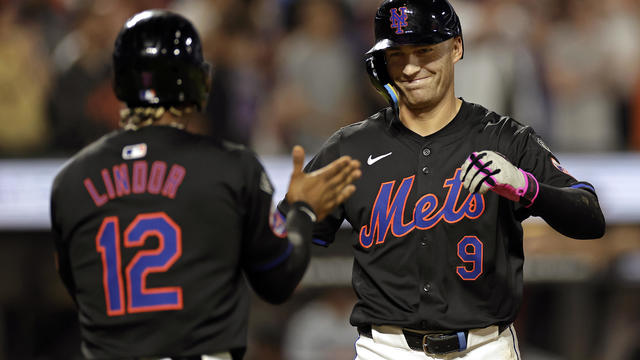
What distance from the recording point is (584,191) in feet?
10.9

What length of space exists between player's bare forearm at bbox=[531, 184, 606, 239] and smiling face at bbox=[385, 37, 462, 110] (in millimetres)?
558

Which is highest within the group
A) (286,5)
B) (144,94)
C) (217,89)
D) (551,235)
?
(144,94)

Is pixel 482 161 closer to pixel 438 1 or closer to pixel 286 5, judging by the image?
pixel 438 1

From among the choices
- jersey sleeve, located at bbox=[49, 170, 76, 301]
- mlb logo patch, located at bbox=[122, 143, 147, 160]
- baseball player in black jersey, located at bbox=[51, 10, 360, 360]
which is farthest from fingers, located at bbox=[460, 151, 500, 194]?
jersey sleeve, located at bbox=[49, 170, 76, 301]

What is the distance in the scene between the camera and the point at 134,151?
295cm

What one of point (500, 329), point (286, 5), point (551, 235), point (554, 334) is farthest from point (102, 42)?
point (500, 329)

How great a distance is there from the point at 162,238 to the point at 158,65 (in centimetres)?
56

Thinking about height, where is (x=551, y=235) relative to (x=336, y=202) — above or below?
below

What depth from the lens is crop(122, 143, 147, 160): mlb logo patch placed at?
2.94 metres

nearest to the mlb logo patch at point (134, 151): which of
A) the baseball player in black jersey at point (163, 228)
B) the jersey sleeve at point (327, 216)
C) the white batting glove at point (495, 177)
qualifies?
the baseball player in black jersey at point (163, 228)

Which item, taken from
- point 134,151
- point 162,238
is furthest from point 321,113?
point 162,238

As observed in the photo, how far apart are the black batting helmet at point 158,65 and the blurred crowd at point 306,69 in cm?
391

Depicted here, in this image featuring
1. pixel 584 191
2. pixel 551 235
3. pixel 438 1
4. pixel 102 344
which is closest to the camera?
pixel 102 344

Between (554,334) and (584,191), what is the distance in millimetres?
4453
